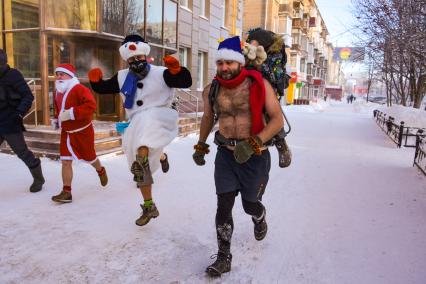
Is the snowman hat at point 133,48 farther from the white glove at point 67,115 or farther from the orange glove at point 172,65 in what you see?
the white glove at point 67,115

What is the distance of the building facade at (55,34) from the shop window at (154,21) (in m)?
0.68

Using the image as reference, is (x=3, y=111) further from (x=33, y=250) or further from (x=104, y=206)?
(x=33, y=250)

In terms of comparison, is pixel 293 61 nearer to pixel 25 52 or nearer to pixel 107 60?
pixel 107 60

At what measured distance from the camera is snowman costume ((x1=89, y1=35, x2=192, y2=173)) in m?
3.84

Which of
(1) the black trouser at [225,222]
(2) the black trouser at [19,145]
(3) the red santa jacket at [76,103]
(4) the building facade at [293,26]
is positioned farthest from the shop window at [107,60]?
(4) the building facade at [293,26]

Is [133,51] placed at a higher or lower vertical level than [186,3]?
lower

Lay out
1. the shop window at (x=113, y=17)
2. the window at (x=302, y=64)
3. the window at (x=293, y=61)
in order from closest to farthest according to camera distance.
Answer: the shop window at (x=113, y=17) < the window at (x=293, y=61) < the window at (x=302, y=64)

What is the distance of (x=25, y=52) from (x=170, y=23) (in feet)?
16.8

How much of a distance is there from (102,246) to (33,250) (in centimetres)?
61

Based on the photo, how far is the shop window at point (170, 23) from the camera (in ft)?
40.4

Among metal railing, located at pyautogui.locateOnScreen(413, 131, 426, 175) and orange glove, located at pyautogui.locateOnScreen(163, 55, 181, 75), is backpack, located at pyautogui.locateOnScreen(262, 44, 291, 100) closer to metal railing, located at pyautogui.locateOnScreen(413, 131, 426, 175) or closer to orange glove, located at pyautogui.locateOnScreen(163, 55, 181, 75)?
orange glove, located at pyautogui.locateOnScreen(163, 55, 181, 75)

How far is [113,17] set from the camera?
962 cm

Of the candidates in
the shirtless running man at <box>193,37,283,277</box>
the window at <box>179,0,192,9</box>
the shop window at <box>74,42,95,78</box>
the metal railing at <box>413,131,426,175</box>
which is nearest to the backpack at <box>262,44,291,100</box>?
the shirtless running man at <box>193,37,283,277</box>

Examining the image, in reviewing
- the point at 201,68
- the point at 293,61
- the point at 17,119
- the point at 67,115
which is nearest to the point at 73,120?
the point at 67,115
